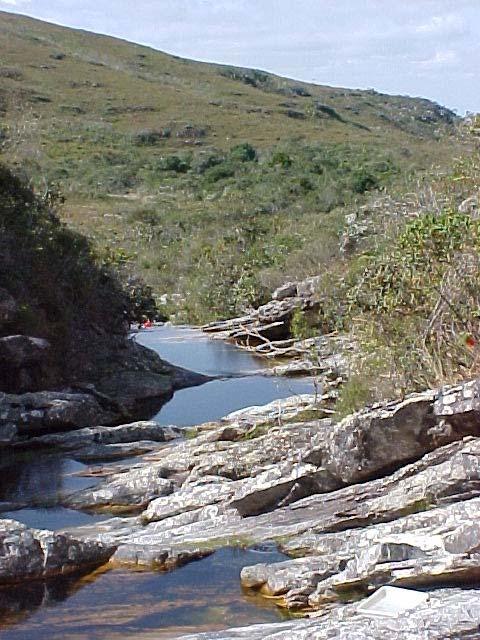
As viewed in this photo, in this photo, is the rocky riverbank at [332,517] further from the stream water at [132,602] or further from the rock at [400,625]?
the stream water at [132,602]

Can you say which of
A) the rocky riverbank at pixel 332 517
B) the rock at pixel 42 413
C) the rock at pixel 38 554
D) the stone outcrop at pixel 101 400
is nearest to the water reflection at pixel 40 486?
the rocky riverbank at pixel 332 517

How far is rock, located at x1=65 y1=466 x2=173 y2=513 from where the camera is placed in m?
15.6

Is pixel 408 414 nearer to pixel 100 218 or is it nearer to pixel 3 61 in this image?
pixel 100 218

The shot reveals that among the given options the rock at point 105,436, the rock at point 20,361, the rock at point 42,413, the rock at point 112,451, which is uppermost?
the rock at point 20,361

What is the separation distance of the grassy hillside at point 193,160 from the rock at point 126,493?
17811 millimetres

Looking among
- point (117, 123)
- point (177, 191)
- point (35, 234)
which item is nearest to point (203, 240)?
point (177, 191)

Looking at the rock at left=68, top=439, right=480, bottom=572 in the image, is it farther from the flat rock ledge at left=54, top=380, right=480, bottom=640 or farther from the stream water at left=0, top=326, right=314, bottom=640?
the stream water at left=0, top=326, right=314, bottom=640

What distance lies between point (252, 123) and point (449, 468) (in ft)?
288

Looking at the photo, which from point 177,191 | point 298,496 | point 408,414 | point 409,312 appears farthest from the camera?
point 177,191

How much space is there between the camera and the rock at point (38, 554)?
11.4 metres

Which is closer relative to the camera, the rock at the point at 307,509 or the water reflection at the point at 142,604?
the water reflection at the point at 142,604

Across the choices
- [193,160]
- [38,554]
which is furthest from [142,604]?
[193,160]

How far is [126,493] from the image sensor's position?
52.0ft

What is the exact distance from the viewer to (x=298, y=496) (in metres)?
12.7
